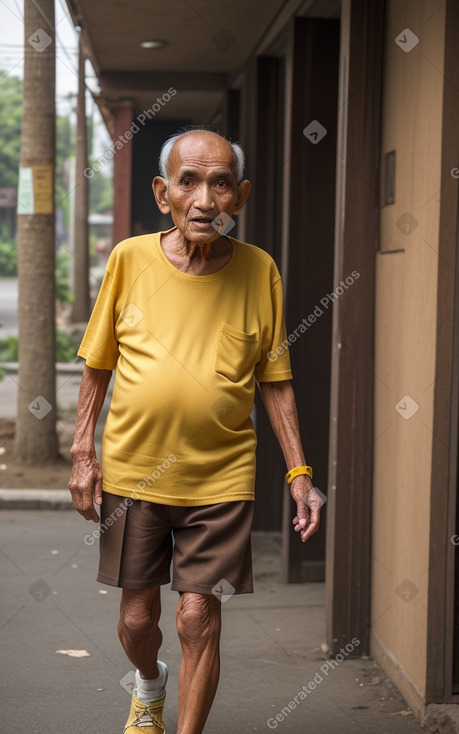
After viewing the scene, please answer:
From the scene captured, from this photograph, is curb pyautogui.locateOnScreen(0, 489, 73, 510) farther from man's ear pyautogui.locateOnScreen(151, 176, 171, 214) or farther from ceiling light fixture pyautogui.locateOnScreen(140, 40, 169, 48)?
man's ear pyautogui.locateOnScreen(151, 176, 171, 214)

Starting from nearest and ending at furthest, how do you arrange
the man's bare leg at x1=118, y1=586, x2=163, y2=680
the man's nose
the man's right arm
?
the man's nose → the man's right arm → the man's bare leg at x1=118, y1=586, x2=163, y2=680

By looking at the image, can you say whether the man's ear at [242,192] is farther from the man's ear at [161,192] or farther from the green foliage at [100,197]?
the green foliage at [100,197]

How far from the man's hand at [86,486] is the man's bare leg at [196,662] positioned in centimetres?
41

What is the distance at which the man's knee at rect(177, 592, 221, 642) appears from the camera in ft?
10.7

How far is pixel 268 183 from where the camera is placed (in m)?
6.90

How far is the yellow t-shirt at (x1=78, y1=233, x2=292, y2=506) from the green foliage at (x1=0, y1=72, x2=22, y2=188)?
250 ft

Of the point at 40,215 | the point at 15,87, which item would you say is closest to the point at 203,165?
the point at 40,215

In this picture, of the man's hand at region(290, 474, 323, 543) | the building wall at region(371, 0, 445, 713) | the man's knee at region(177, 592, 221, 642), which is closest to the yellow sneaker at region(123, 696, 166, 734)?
the man's knee at region(177, 592, 221, 642)

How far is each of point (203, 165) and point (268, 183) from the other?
12.5ft

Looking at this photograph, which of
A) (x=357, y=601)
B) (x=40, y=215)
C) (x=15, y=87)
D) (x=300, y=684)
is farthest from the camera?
(x=15, y=87)

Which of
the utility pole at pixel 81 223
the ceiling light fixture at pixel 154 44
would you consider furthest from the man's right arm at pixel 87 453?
the utility pole at pixel 81 223

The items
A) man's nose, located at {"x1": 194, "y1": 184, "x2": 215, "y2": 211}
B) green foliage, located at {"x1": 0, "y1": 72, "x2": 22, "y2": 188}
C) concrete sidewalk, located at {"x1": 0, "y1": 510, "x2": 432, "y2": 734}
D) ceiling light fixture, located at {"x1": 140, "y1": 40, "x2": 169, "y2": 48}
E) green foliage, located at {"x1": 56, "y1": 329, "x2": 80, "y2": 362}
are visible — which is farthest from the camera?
green foliage, located at {"x1": 0, "y1": 72, "x2": 22, "y2": 188}

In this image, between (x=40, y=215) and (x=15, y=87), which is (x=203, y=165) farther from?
(x=15, y=87)

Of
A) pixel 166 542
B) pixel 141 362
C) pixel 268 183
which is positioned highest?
pixel 268 183
